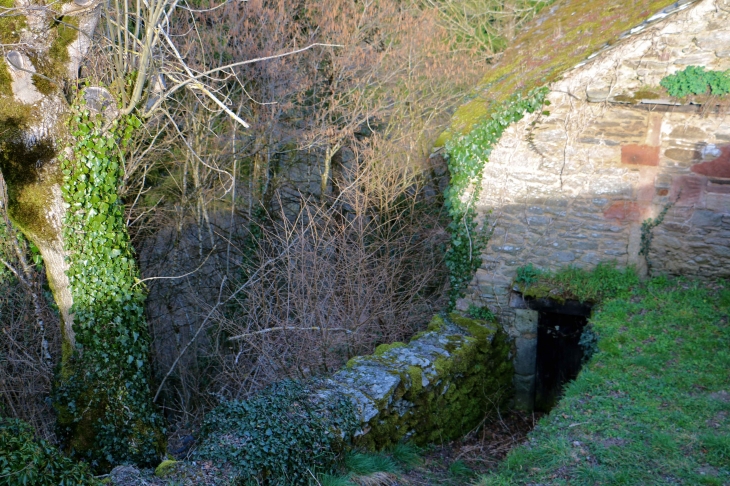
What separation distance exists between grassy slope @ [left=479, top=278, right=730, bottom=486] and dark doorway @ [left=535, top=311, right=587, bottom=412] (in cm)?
85

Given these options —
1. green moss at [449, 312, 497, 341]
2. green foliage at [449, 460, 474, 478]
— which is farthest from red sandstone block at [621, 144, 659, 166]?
green foliage at [449, 460, 474, 478]

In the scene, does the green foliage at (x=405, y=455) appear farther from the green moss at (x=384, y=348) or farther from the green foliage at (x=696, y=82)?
the green foliage at (x=696, y=82)

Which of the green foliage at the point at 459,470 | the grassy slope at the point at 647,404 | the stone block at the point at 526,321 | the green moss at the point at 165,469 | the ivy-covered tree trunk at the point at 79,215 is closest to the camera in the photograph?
the green moss at the point at 165,469

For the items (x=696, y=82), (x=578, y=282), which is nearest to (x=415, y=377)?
(x=578, y=282)

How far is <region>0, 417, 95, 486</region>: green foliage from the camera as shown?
320 centimetres

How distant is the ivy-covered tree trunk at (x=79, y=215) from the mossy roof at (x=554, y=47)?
14.2 feet

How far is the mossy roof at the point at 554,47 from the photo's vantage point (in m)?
Answer: 7.08

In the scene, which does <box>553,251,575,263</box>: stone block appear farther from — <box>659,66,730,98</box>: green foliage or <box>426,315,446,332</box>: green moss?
<box>659,66,730,98</box>: green foliage

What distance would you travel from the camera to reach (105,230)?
17.9 feet

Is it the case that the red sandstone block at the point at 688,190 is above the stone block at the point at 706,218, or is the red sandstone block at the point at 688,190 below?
above

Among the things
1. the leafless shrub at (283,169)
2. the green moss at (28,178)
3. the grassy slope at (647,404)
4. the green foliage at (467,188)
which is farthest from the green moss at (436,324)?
the green moss at (28,178)

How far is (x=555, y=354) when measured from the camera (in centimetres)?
762

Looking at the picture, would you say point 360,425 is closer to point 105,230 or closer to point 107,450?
point 107,450

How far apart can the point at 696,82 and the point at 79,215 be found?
6.18 metres
